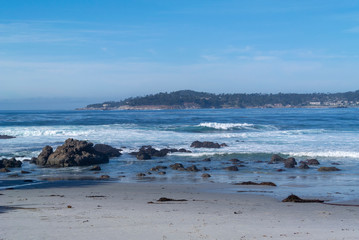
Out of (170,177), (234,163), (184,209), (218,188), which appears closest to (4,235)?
(184,209)

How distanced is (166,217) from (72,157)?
12.4 metres

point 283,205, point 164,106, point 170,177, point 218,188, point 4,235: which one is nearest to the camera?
point 4,235

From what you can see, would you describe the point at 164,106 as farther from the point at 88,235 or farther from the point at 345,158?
the point at 88,235

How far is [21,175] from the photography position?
16.4 metres

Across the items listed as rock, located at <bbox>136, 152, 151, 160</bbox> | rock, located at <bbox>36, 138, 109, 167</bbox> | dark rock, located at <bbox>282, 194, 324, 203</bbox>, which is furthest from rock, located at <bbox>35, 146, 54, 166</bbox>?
dark rock, located at <bbox>282, 194, 324, 203</bbox>

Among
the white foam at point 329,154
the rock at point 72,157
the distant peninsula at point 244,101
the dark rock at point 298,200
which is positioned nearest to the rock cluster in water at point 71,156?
the rock at point 72,157

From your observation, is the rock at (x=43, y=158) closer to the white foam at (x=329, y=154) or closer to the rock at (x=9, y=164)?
the rock at (x=9, y=164)

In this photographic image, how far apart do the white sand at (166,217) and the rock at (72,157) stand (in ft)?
24.2

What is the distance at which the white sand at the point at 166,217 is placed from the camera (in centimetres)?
691

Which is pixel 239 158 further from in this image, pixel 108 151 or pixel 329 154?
pixel 108 151

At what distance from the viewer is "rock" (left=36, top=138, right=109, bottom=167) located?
63.8 ft

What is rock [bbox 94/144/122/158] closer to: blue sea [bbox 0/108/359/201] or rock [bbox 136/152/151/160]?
blue sea [bbox 0/108/359/201]

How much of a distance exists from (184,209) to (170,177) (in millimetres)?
6582

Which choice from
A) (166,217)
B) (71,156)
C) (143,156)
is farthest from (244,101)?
(166,217)
